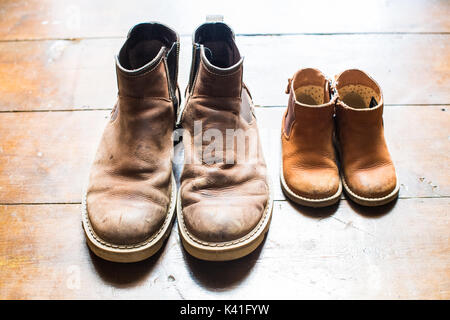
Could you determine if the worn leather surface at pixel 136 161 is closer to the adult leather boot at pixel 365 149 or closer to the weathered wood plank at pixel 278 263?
the weathered wood plank at pixel 278 263

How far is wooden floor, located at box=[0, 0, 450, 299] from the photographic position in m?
0.80

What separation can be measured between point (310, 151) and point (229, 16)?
29.6 inches

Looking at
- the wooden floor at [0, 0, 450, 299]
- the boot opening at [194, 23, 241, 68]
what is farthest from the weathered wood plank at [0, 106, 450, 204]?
the boot opening at [194, 23, 241, 68]

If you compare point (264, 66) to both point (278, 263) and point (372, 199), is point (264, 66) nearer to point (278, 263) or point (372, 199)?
point (372, 199)

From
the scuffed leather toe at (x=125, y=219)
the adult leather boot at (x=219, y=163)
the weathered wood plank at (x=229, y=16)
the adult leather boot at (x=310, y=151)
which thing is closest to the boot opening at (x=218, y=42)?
the adult leather boot at (x=219, y=163)

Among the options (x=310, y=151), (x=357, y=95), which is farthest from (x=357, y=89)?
(x=310, y=151)

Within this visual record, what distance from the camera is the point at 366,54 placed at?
128cm

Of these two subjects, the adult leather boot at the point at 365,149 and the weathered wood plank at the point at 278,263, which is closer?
the weathered wood plank at the point at 278,263

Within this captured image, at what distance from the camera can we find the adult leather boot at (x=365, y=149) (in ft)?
2.93

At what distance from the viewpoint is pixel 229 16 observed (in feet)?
4.69

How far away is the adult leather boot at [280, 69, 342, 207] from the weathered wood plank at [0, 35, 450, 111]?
0.68ft

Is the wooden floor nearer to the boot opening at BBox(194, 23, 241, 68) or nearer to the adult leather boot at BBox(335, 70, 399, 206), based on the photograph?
the adult leather boot at BBox(335, 70, 399, 206)

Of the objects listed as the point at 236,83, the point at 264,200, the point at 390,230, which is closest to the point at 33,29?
the point at 236,83

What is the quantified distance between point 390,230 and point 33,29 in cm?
139
